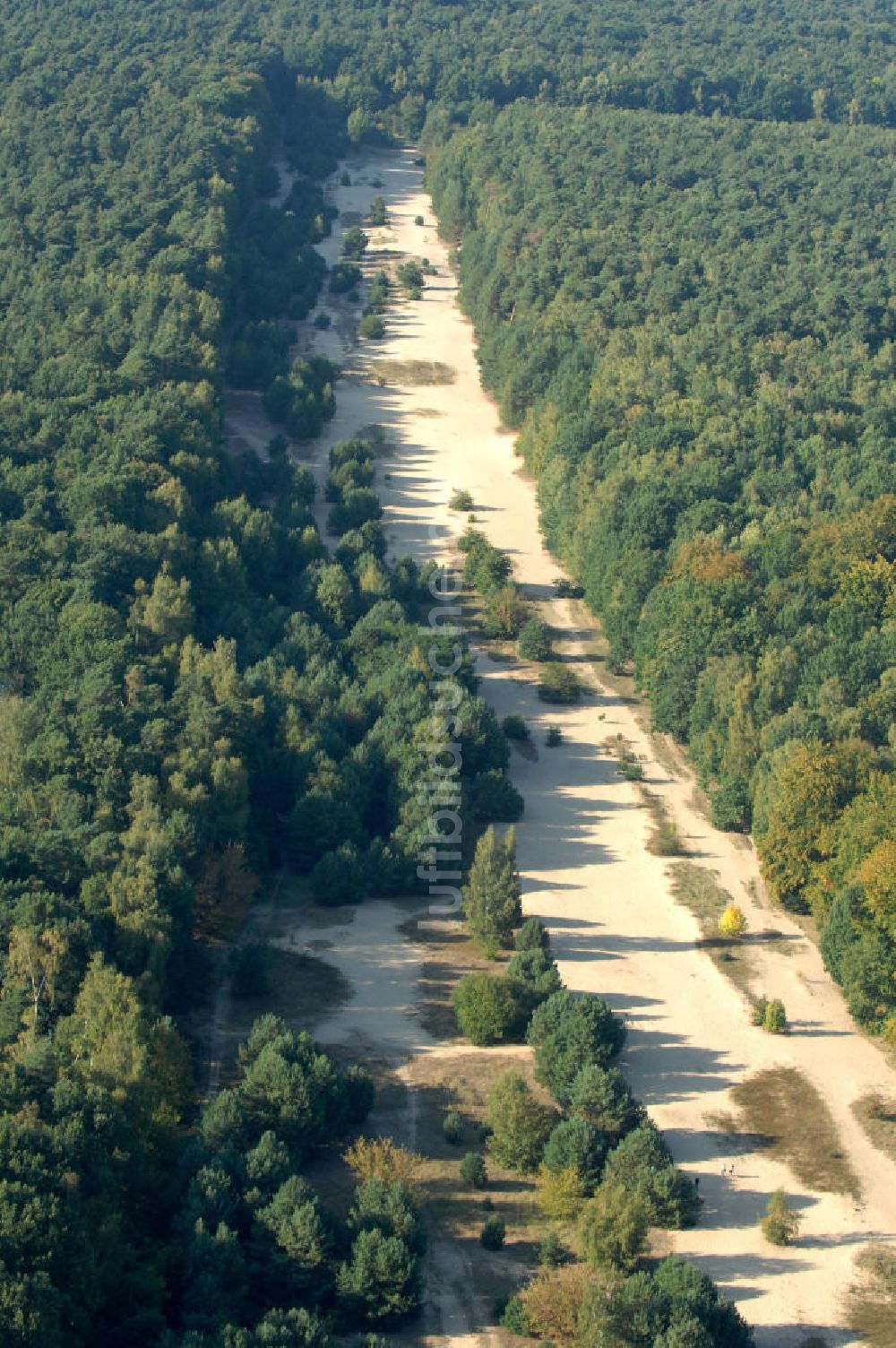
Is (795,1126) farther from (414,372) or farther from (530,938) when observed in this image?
(414,372)

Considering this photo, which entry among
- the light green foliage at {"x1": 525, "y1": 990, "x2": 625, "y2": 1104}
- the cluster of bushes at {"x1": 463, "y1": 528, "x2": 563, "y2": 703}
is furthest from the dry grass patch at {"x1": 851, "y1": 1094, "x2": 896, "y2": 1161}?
the cluster of bushes at {"x1": 463, "y1": 528, "x2": 563, "y2": 703}

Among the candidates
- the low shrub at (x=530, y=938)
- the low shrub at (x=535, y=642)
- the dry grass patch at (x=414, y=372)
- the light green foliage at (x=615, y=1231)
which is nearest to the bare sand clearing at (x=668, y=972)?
the low shrub at (x=535, y=642)

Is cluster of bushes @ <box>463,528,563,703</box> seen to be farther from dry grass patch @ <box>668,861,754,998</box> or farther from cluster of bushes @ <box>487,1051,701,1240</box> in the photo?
cluster of bushes @ <box>487,1051,701,1240</box>

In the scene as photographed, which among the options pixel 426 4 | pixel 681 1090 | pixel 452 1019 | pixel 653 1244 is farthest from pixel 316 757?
pixel 426 4

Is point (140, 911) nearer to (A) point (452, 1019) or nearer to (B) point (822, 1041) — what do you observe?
(A) point (452, 1019)

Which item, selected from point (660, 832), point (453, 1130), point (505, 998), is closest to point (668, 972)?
point (505, 998)

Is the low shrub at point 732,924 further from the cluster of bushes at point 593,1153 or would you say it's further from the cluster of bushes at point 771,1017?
the cluster of bushes at point 593,1153
